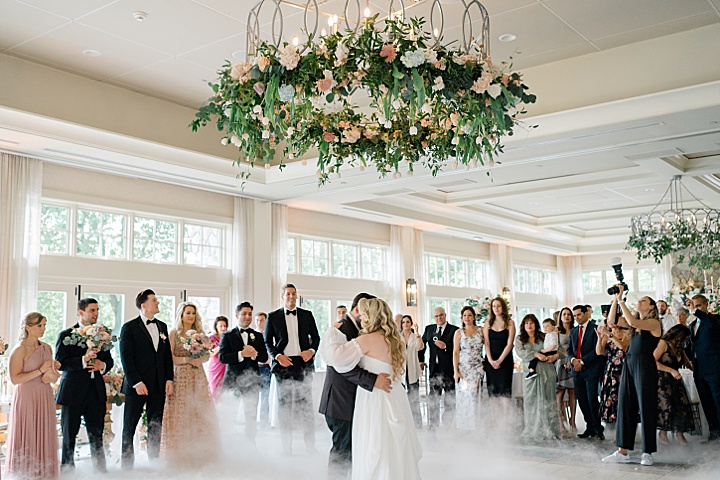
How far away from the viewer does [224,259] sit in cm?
1110

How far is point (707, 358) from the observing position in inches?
305

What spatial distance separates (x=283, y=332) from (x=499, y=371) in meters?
2.65

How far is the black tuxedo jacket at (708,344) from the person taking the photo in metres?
7.68

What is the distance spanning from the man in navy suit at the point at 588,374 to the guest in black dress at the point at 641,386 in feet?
4.52

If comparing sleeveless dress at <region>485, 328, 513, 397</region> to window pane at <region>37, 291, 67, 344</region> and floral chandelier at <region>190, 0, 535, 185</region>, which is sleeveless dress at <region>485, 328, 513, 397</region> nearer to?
floral chandelier at <region>190, 0, 535, 185</region>

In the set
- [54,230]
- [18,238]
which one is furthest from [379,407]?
[54,230]

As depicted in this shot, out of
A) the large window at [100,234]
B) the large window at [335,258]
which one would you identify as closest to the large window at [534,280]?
the large window at [335,258]

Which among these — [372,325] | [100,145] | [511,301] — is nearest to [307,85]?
[372,325]

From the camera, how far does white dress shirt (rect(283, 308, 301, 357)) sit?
774 centimetres

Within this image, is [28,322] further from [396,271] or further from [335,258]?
[396,271]

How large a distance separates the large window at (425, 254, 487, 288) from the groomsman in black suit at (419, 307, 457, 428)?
662 centimetres

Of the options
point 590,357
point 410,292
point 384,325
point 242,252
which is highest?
point 242,252

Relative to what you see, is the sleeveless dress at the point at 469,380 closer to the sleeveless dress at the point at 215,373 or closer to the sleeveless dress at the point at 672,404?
the sleeveless dress at the point at 672,404

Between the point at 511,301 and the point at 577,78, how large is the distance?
11587 millimetres
